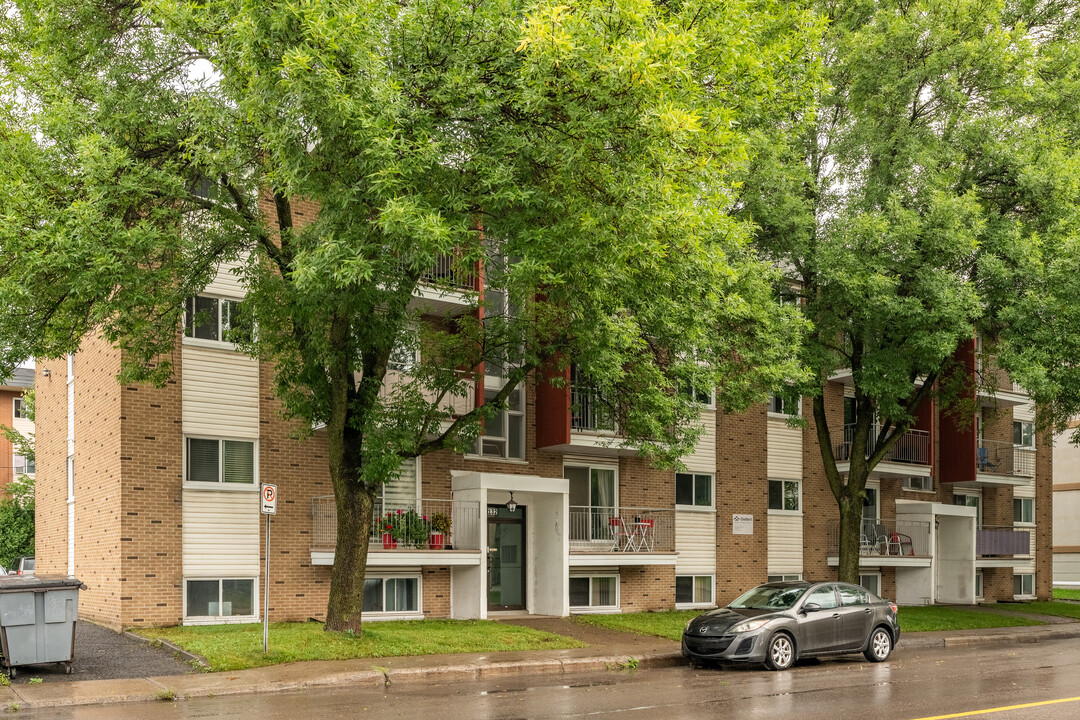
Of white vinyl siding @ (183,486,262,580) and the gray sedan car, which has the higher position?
white vinyl siding @ (183,486,262,580)

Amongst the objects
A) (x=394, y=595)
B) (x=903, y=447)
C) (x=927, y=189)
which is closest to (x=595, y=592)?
(x=394, y=595)

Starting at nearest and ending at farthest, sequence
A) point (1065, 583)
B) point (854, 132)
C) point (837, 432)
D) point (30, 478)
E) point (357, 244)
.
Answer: point (357, 244) < point (854, 132) < point (837, 432) < point (30, 478) < point (1065, 583)

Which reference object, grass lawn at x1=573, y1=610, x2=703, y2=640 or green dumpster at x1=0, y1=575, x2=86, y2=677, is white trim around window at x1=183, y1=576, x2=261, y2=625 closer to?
green dumpster at x1=0, y1=575, x2=86, y2=677

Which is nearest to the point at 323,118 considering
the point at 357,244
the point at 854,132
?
the point at 357,244

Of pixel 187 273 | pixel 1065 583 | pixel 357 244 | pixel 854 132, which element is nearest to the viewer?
pixel 357 244

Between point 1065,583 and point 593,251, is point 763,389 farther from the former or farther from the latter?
point 1065,583

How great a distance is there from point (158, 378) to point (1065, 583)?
51.8 m

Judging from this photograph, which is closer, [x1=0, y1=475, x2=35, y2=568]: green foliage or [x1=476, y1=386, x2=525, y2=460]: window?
[x1=476, y1=386, x2=525, y2=460]: window

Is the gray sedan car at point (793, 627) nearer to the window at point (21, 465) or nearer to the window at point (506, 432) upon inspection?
the window at point (506, 432)

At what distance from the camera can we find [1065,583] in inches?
2176

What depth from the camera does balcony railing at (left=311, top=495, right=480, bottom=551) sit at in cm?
2103

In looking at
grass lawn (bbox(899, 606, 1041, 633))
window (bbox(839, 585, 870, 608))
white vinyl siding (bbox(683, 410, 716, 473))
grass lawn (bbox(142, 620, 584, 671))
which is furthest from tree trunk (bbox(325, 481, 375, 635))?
grass lawn (bbox(899, 606, 1041, 633))

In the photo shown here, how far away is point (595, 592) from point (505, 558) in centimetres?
258

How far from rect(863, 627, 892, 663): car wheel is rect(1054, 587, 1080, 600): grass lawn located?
28444 mm
